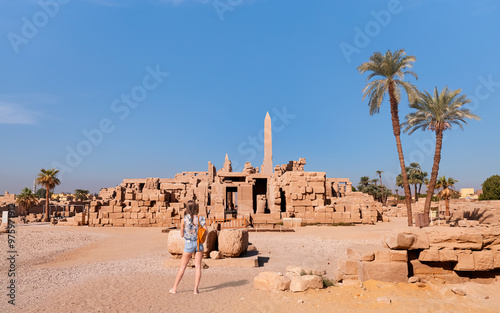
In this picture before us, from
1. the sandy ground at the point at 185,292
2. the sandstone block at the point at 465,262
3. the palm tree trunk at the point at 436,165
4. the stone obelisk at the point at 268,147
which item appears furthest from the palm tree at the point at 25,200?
the sandstone block at the point at 465,262

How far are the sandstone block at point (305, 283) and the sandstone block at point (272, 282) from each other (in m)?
0.13

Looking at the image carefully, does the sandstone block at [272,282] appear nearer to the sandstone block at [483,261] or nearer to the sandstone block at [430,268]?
the sandstone block at [430,268]

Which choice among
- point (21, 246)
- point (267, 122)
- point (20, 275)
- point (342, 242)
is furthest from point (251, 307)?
point (267, 122)

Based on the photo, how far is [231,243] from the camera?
909cm

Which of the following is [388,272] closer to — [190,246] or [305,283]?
[305,283]

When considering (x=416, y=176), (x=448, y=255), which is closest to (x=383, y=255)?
(x=448, y=255)

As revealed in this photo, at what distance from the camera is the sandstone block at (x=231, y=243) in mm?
9070

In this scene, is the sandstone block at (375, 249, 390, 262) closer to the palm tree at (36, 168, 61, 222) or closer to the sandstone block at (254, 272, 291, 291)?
the sandstone block at (254, 272, 291, 291)

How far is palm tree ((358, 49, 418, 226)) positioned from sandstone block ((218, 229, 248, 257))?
549 inches

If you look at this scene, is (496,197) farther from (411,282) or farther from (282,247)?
(411,282)

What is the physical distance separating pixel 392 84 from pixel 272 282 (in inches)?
691

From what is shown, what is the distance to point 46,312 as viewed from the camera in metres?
4.84

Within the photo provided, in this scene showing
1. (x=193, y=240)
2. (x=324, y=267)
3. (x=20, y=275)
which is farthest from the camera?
(x=324, y=267)

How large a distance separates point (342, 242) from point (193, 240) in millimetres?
9021
